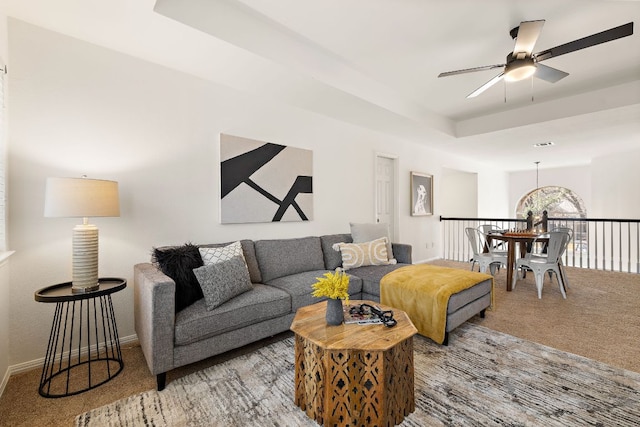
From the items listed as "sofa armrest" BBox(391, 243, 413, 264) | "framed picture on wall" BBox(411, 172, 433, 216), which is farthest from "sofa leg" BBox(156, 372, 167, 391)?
"framed picture on wall" BBox(411, 172, 433, 216)

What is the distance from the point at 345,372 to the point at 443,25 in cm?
276

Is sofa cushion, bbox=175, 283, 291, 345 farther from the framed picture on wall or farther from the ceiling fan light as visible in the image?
the framed picture on wall

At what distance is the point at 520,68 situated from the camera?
2504mm

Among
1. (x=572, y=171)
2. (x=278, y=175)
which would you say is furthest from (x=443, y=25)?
(x=572, y=171)

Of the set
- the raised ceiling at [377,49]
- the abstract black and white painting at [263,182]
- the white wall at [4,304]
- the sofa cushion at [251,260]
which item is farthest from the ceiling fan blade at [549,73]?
the white wall at [4,304]

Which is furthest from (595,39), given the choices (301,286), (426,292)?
(301,286)

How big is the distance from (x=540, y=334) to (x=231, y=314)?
2649 mm

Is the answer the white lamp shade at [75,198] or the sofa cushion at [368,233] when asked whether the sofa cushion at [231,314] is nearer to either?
the white lamp shade at [75,198]

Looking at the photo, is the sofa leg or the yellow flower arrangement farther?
the sofa leg

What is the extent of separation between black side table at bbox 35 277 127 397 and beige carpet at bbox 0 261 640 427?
0.08m

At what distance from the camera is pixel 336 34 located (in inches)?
102

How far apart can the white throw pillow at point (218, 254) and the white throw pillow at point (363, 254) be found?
49.9 inches

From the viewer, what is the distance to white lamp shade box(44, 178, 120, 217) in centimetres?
184

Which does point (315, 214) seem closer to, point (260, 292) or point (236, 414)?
point (260, 292)
